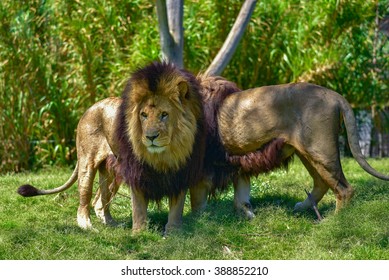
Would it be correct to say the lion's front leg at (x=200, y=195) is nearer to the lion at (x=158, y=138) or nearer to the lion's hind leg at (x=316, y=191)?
the lion at (x=158, y=138)

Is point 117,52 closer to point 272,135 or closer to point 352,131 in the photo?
point 272,135

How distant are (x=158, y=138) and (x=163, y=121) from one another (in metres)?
0.14

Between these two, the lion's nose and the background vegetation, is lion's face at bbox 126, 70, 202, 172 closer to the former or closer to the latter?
the lion's nose

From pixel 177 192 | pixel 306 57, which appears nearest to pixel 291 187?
pixel 177 192

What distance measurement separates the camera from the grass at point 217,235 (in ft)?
16.8

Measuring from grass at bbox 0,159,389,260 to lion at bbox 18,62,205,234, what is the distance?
269 mm

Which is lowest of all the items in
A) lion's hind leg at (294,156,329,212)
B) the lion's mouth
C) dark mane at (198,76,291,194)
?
lion's hind leg at (294,156,329,212)

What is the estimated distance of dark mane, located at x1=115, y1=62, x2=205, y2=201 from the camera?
18.2 ft

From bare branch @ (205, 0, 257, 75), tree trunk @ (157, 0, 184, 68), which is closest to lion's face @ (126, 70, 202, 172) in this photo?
tree trunk @ (157, 0, 184, 68)

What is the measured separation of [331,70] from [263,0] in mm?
1293

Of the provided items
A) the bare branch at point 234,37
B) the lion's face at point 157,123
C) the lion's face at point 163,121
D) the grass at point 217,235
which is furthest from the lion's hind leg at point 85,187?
the bare branch at point 234,37

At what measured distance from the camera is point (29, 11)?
1001 cm

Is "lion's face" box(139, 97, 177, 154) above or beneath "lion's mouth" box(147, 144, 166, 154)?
above

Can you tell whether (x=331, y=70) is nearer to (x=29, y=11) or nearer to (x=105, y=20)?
(x=105, y=20)
